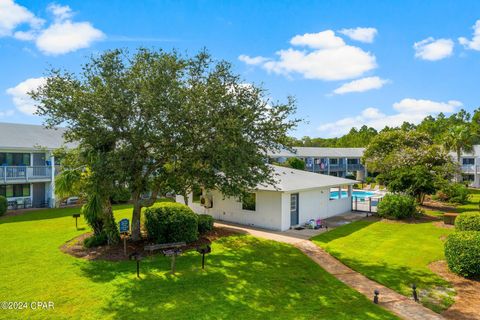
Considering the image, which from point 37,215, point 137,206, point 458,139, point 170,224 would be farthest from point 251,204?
point 458,139

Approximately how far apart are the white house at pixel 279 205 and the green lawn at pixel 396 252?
233 cm

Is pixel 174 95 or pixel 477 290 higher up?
pixel 174 95

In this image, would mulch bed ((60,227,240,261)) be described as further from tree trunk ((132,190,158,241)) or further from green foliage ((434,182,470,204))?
green foliage ((434,182,470,204))

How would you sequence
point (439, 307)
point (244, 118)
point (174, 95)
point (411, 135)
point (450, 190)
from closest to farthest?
1. point (439, 307)
2. point (174, 95)
3. point (244, 118)
4. point (450, 190)
5. point (411, 135)

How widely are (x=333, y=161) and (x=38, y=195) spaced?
46.8m

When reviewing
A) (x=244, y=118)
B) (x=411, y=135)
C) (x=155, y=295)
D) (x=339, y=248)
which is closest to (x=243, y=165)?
(x=244, y=118)

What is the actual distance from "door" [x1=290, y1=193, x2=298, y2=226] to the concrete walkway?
7.11 ft

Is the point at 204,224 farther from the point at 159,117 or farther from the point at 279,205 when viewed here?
the point at 159,117

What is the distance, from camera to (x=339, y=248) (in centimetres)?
1579

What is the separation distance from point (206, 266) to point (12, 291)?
6.13 m

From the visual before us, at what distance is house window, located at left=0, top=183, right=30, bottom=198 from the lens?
2780 cm

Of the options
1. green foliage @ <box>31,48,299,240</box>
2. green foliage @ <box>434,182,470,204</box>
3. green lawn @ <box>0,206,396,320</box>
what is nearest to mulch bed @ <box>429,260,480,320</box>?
green lawn @ <box>0,206,396,320</box>

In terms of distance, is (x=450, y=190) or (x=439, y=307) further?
(x=450, y=190)

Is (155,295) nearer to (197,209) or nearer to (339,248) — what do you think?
(339,248)
